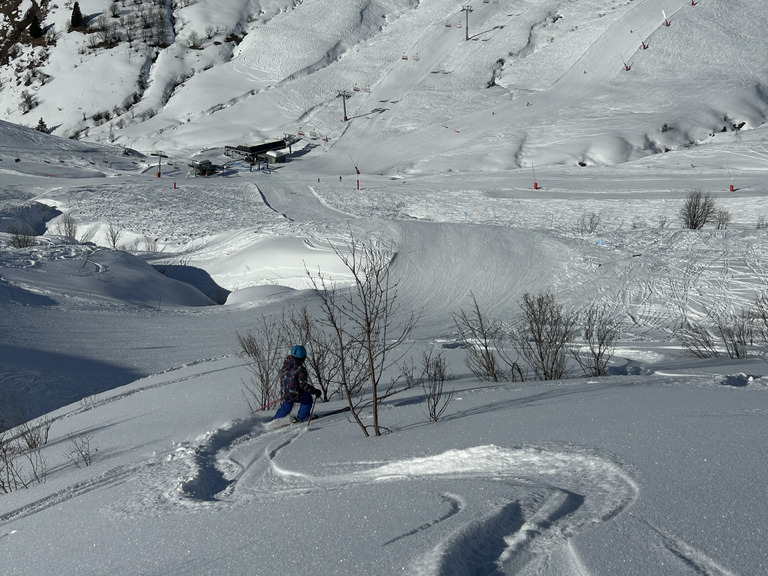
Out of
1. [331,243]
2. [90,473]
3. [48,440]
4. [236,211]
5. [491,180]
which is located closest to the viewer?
[90,473]

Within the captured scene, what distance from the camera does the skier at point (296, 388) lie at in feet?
26.2

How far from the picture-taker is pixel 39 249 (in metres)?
19.4

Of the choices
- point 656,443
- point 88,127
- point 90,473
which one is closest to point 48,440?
point 90,473

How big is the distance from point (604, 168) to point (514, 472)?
3205 cm

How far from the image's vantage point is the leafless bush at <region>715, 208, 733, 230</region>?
22.3m

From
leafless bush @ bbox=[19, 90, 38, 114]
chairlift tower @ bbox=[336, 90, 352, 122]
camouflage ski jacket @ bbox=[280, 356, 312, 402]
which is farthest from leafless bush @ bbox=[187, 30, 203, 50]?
camouflage ski jacket @ bbox=[280, 356, 312, 402]

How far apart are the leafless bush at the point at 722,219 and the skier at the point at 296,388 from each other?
17.8 metres

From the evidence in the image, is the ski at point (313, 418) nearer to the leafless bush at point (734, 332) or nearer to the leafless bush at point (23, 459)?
the leafless bush at point (23, 459)

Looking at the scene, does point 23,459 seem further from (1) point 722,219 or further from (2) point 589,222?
(2) point 589,222

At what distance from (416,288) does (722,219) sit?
1107 cm

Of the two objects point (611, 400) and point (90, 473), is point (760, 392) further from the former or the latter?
point (90, 473)

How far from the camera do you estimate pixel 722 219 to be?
74.3 ft

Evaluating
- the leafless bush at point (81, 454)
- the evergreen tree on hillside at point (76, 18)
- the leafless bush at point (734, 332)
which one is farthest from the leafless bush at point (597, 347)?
the evergreen tree on hillside at point (76, 18)

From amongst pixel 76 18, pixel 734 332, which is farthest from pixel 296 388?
pixel 76 18
